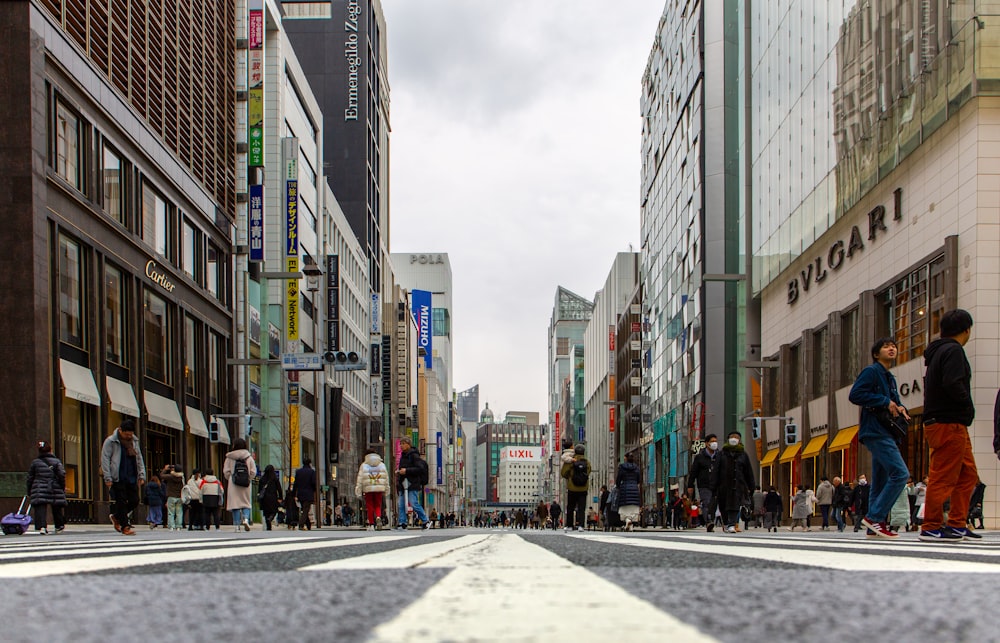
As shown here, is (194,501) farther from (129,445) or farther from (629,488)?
(629,488)

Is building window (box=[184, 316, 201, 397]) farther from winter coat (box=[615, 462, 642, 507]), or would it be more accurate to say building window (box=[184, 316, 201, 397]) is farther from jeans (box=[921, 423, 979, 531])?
jeans (box=[921, 423, 979, 531])

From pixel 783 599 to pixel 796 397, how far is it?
131ft

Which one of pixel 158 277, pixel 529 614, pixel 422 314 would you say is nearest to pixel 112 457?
pixel 529 614

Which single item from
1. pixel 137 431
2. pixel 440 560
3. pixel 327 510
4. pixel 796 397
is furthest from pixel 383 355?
pixel 440 560

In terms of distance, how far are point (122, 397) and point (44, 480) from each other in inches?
409

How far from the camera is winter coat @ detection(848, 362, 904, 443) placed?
29.8 feet

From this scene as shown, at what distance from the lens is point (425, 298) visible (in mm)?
132875

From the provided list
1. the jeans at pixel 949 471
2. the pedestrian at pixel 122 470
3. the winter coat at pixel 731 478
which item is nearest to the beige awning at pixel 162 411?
the pedestrian at pixel 122 470

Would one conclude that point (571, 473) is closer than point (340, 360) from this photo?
Yes

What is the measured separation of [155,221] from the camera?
30906 mm

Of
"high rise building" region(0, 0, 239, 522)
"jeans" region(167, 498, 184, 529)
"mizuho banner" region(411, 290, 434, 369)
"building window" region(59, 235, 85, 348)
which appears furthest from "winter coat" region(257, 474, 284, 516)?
"mizuho banner" region(411, 290, 434, 369)

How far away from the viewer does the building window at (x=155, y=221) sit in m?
29.9

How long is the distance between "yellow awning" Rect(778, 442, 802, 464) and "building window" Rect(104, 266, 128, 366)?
22.9 metres

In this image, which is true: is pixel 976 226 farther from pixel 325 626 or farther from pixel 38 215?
Result: pixel 325 626
